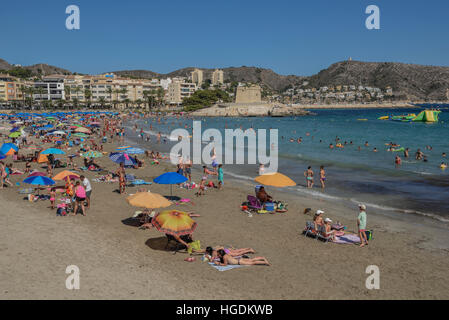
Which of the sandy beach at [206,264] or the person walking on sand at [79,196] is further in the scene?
the person walking on sand at [79,196]

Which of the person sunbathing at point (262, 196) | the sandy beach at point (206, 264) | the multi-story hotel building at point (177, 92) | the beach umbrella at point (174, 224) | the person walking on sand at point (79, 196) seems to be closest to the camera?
the sandy beach at point (206, 264)

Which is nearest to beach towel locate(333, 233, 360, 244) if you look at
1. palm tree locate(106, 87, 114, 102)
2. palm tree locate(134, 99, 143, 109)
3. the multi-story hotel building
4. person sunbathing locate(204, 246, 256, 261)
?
person sunbathing locate(204, 246, 256, 261)

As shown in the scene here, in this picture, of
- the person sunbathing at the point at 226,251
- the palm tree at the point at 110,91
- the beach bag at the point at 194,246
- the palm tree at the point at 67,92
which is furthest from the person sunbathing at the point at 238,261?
the palm tree at the point at 110,91

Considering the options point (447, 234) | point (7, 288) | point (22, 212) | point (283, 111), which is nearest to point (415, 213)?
point (447, 234)

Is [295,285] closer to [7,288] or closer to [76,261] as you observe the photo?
[76,261]

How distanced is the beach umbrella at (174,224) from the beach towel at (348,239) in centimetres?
444

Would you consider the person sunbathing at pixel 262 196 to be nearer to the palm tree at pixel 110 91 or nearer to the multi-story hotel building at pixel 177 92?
the palm tree at pixel 110 91

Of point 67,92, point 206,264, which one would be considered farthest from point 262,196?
point 67,92

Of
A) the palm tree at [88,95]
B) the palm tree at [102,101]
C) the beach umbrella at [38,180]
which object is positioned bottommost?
the beach umbrella at [38,180]

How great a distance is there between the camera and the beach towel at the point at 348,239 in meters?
10.9

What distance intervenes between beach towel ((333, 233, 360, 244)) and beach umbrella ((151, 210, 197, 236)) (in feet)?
14.6

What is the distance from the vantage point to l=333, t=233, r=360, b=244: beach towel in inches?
428

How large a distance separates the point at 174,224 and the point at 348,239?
17.3 ft
